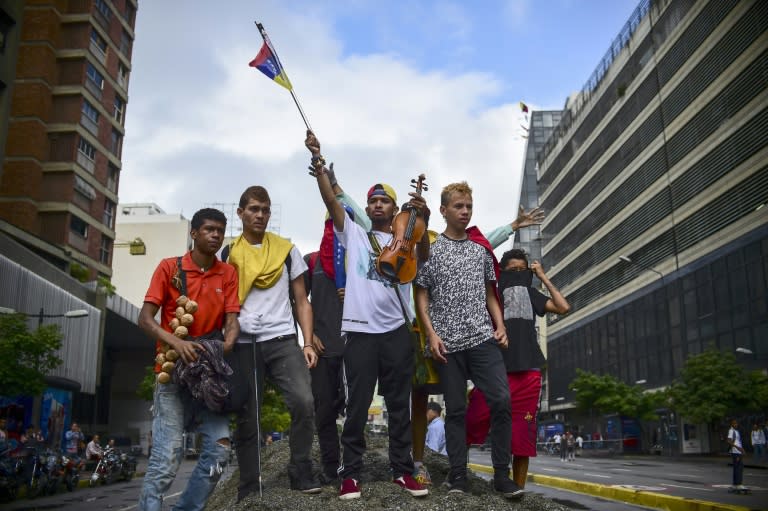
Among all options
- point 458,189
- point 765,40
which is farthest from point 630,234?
point 458,189

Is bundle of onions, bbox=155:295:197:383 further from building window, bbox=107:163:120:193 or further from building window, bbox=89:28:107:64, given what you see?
building window, bbox=107:163:120:193

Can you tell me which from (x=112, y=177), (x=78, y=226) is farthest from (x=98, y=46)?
(x=78, y=226)

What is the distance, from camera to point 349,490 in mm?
4230

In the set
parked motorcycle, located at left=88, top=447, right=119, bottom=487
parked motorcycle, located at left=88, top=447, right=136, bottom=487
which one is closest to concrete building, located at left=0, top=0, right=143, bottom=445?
parked motorcycle, located at left=88, top=447, right=136, bottom=487

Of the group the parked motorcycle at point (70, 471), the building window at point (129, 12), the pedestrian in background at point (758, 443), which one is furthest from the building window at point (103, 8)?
the pedestrian in background at point (758, 443)

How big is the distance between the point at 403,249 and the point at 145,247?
7069 centimetres

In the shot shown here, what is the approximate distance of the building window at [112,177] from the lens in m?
42.8

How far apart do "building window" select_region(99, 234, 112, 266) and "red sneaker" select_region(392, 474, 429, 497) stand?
133ft

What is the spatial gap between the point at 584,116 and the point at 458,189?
195 feet

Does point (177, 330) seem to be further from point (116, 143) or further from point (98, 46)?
point (116, 143)

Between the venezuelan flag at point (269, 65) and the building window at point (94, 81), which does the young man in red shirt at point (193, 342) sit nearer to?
the venezuelan flag at point (269, 65)

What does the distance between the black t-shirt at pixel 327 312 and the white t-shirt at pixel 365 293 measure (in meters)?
0.41

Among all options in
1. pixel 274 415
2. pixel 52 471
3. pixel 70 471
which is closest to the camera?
pixel 52 471

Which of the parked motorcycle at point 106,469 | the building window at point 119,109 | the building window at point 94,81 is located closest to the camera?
the parked motorcycle at point 106,469
